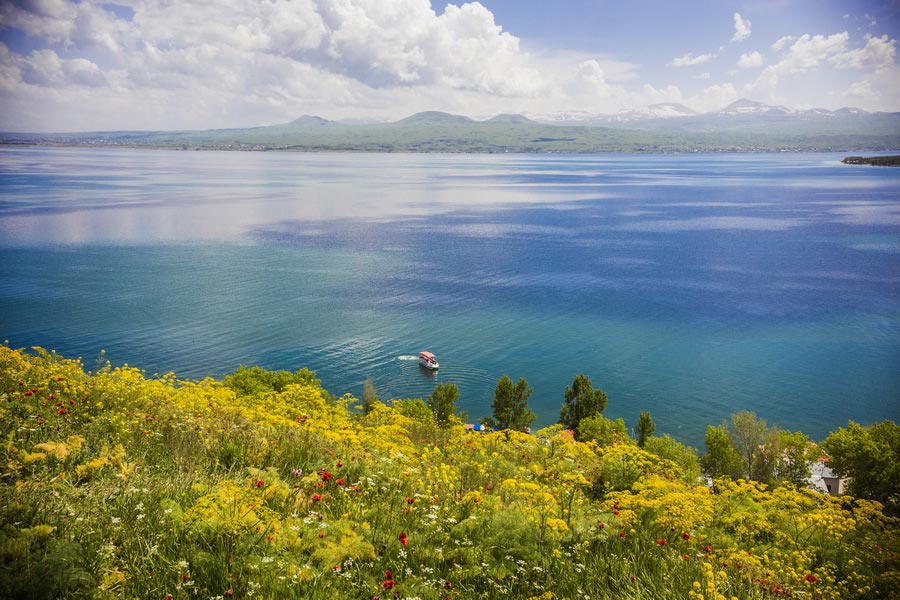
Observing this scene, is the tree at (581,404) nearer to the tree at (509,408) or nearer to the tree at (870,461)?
the tree at (509,408)

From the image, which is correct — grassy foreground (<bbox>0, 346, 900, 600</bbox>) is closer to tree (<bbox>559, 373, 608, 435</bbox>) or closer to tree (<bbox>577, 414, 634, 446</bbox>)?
tree (<bbox>577, 414, 634, 446</bbox>)

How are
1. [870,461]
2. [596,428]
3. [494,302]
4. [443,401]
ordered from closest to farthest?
[870,461] < [596,428] < [443,401] < [494,302]

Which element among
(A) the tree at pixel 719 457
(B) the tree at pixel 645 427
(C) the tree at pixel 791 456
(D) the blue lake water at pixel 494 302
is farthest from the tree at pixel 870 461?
(D) the blue lake water at pixel 494 302

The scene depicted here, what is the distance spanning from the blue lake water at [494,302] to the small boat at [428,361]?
99 centimetres

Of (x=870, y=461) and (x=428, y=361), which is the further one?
(x=428, y=361)

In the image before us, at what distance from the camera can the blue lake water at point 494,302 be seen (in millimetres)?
46000

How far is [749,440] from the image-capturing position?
3588 centimetres

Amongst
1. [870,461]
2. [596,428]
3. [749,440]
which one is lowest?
[749,440]

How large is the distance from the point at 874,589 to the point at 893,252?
4033 inches

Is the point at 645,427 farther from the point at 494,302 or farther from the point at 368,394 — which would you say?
the point at 494,302

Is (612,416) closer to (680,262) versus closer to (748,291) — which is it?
(748,291)

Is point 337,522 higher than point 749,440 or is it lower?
higher

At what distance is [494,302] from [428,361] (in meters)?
20.1

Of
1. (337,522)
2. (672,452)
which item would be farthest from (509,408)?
(337,522)
